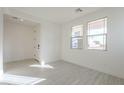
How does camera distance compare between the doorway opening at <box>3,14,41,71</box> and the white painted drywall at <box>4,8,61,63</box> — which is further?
the doorway opening at <box>3,14,41,71</box>

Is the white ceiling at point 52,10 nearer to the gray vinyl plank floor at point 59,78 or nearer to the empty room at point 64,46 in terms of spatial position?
the empty room at point 64,46

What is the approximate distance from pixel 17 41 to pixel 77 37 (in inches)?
152

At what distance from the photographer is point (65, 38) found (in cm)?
555

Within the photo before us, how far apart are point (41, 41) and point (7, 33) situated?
7.13 ft

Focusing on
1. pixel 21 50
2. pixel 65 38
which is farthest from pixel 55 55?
pixel 21 50

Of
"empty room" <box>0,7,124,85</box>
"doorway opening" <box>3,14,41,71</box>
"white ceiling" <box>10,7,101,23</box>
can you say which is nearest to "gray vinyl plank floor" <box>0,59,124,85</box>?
"empty room" <box>0,7,124,85</box>

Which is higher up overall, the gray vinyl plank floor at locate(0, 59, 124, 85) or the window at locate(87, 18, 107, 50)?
the window at locate(87, 18, 107, 50)

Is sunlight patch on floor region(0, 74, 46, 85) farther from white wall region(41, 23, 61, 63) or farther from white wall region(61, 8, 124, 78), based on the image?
white wall region(61, 8, 124, 78)

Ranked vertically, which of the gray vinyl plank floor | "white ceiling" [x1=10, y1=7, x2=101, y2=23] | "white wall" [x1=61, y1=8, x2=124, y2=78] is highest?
"white ceiling" [x1=10, y1=7, x2=101, y2=23]

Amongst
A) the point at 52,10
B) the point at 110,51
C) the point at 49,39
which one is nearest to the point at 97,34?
the point at 110,51

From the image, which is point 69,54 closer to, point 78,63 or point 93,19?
point 78,63

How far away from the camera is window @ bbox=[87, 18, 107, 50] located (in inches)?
137

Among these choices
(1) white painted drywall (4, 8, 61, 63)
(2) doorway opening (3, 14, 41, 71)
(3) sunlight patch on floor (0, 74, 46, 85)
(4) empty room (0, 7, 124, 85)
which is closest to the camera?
(3) sunlight patch on floor (0, 74, 46, 85)

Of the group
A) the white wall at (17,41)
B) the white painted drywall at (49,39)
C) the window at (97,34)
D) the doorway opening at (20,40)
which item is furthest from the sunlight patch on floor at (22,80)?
the white wall at (17,41)
